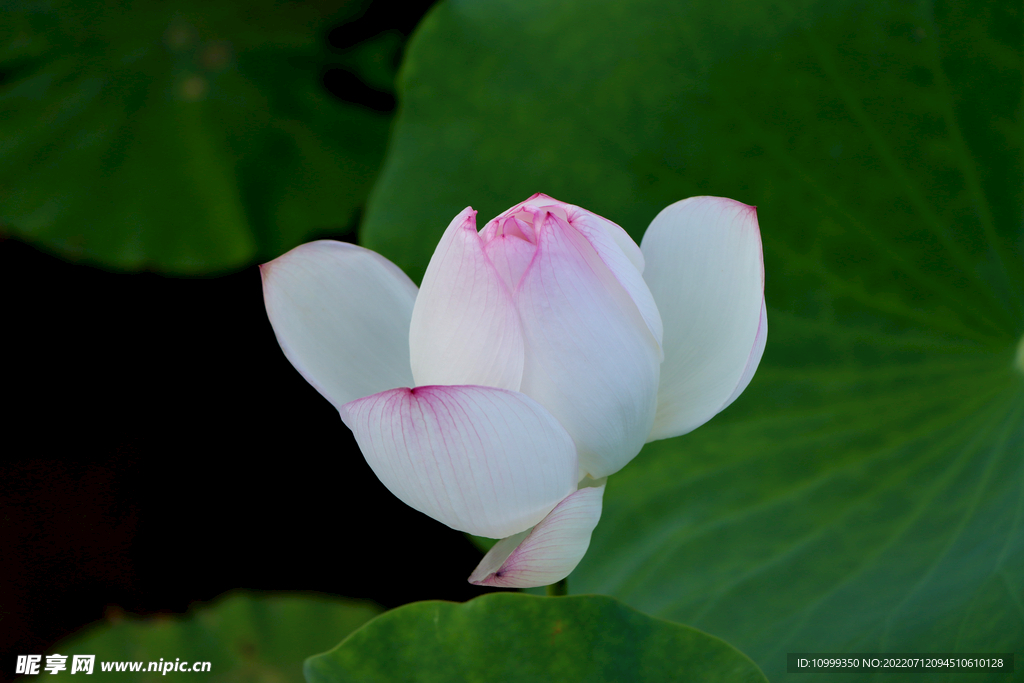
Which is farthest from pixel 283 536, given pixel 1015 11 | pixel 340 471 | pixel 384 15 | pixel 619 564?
pixel 1015 11

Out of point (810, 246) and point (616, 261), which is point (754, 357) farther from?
point (810, 246)

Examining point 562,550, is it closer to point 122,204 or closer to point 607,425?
point 607,425

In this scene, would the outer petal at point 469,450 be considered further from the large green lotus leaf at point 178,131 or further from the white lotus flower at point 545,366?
the large green lotus leaf at point 178,131

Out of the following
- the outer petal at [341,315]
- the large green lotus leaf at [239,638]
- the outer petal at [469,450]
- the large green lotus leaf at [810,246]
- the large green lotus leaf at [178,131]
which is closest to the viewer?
the outer petal at [469,450]

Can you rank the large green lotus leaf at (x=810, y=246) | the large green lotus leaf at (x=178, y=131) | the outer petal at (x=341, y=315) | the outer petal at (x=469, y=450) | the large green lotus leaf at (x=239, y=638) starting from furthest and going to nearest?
1. the large green lotus leaf at (x=178, y=131)
2. the large green lotus leaf at (x=239, y=638)
3. the large green lotus leaf at (x=810, y=246)
4. the outer petal at (x=341, y=315)
5. the outer petal at (x=469, y=450)

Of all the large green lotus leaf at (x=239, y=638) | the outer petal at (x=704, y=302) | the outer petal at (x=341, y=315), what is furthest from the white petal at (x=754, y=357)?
the large green lotus leaf at (x=239, y=638)

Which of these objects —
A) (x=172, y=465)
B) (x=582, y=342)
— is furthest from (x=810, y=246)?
(x=172, y=465)
